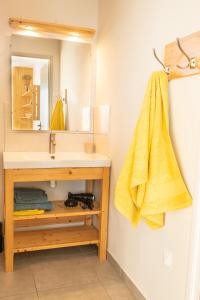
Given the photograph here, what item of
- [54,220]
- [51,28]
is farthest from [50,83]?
[54,220]

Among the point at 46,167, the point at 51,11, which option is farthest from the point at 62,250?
the point at 51,11

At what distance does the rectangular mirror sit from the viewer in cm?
263

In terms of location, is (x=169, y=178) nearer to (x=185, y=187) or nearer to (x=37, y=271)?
(x=185, y=187)

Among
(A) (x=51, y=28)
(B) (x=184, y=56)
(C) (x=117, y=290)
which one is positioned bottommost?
(C) (x=117, y=290)

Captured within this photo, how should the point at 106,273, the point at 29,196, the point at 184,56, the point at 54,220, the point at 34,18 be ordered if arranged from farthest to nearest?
1. the point at 54,220
2. the point at 34,18
3. the point at 29,196
4. the point at 106,273
5. the point at 184,56

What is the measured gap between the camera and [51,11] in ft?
8.79

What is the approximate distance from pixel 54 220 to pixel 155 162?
1595 millimetres

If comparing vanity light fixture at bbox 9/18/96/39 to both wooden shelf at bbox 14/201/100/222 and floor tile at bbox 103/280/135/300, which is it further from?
floor tile at bbox 103/280/135/300

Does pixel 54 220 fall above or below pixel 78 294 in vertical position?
above

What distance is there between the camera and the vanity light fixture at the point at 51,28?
8.33 ft

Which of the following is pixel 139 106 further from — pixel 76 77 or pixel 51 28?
pixel 51 28

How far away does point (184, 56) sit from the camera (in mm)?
1502

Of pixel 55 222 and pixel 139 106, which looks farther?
pixel 55 222

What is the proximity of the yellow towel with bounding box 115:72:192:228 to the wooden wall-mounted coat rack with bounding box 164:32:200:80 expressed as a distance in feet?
0.28
